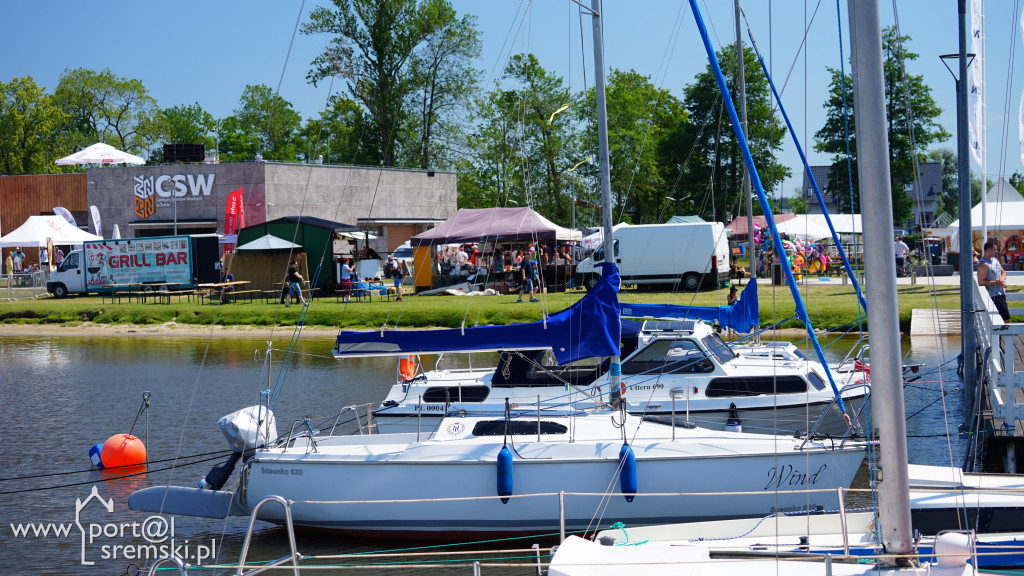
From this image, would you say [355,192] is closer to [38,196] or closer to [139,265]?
[139,265]

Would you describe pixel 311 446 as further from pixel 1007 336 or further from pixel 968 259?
pixel 968 259

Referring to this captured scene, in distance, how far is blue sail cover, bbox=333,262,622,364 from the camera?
507 inches

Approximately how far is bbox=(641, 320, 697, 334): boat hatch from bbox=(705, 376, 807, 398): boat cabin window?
107cm

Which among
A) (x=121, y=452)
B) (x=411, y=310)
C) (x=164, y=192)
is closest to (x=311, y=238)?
(x=411, y=310)

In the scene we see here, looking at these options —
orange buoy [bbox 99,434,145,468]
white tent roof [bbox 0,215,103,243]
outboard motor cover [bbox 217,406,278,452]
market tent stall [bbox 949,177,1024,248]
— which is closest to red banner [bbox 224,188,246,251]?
white tent roof [bbox 0,215,103,243]

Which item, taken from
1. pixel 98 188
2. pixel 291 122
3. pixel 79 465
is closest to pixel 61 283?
pixel 98 188

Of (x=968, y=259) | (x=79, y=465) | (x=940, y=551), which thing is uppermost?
(x=968, y=259)

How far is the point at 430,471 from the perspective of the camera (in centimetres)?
1125

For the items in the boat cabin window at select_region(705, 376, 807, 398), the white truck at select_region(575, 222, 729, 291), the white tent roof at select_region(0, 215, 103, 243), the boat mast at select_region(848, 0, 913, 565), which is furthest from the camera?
the white tent roof at select_region(0, 215, 103, 243)

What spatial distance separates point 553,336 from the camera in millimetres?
12898

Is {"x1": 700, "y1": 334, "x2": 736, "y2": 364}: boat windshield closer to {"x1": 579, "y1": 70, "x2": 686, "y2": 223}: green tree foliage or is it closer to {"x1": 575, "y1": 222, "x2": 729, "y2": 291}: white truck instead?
{"x1": 575, "y1": 222, "x2": 729, "y2": 291}: white truck

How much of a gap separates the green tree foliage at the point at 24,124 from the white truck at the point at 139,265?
159 feet

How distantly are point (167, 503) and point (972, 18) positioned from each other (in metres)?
14.8

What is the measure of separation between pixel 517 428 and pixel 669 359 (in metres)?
4.14
